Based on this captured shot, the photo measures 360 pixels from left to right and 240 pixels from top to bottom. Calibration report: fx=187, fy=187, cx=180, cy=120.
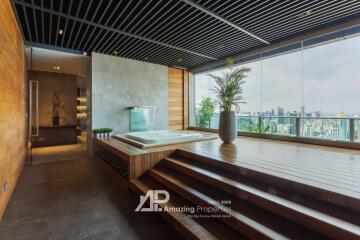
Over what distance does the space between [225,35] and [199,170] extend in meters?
3.32

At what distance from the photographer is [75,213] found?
2438 mm

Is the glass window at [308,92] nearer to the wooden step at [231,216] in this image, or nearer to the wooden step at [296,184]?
the wooden step at [296,184]

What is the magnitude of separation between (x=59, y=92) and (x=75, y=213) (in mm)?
6108

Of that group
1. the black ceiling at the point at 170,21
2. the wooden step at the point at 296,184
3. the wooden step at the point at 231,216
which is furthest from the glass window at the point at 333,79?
the wooden step at the point at 231,216

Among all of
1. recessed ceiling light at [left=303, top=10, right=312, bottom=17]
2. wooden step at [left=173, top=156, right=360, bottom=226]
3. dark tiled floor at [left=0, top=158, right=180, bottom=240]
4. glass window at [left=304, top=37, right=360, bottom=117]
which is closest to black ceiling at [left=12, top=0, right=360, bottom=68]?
recessed ceiling light at [left=303, top=10, right=312, bottom=17]

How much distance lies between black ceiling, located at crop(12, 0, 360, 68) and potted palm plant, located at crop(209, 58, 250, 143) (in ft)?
3.08

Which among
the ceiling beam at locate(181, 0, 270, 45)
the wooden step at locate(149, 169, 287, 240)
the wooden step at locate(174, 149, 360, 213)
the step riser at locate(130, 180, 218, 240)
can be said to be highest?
the ceiling beam at locate(181, 0, 270, 45)

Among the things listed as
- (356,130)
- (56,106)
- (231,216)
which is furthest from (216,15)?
(56,106)

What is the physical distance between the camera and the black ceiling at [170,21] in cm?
319

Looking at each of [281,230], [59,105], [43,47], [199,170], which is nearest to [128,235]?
[199,170]

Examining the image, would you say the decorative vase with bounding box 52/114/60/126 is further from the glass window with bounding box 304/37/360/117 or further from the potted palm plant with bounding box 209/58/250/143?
the glass window with bounding box 304/37/360/117

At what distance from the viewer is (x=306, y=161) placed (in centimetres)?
276

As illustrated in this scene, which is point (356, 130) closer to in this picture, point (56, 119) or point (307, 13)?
point (307, 13)

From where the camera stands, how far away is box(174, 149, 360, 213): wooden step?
5.31 ft
